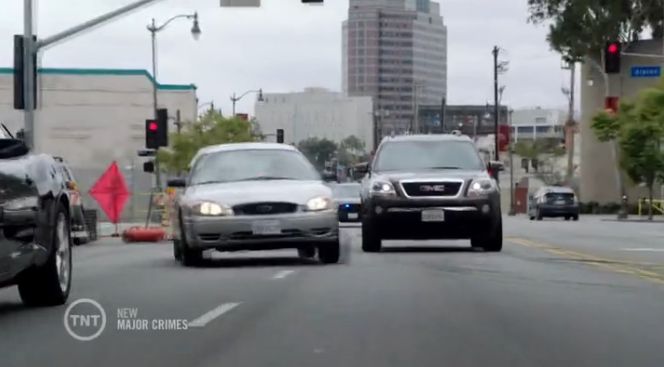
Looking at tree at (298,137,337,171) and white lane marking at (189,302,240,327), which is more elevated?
tree at (298,137,337,171)

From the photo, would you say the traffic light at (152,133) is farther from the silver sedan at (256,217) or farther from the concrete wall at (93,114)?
the concrete wall at (93,114)

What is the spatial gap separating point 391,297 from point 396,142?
331 inches

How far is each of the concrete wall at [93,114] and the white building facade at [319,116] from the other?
74667 millimetres

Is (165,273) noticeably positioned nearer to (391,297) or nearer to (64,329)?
(391,297)

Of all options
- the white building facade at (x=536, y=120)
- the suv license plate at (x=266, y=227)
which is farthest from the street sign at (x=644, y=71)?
the white building facade at (x=536, y=120)

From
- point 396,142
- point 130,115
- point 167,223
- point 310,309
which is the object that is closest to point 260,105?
point 130,115

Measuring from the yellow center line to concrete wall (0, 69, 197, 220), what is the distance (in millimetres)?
43002

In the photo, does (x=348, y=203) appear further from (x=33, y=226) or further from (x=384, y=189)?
(x=33, y=226)

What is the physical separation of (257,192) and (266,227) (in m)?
0.47

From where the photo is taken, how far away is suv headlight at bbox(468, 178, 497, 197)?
17.9 meters

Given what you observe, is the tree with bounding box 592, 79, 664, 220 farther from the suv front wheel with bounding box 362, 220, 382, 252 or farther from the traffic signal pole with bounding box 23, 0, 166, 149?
the suv front wheel with bounding box 362, 220, 382, 252

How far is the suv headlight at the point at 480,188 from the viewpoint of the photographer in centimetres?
1788

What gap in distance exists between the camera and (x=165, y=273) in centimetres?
1398

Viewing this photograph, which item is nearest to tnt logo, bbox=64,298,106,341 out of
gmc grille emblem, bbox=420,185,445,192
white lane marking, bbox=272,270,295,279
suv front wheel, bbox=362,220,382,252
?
white lane marking, bbox=272,270,295,279
